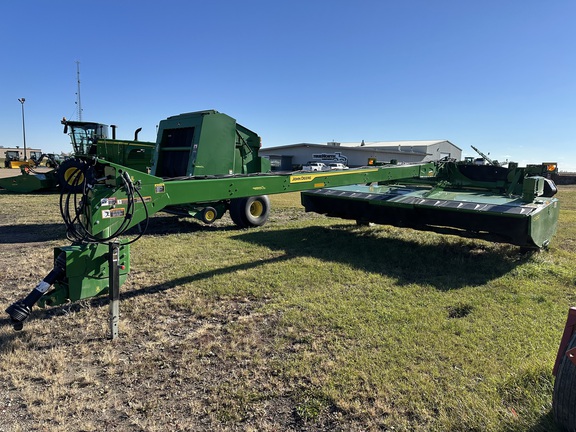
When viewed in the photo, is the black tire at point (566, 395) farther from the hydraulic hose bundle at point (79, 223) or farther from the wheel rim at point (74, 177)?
the wheel rim at point (74, 177)

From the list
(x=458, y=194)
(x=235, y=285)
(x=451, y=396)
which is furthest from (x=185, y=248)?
(x=451, y=396)

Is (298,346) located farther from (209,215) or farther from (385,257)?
(209,215)

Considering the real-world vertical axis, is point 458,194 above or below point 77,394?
above

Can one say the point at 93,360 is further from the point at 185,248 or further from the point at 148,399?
the point at 185,248

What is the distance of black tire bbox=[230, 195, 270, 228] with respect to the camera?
8211 mm

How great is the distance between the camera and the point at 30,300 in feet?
9.80

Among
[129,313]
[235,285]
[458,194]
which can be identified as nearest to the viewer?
[129,313]

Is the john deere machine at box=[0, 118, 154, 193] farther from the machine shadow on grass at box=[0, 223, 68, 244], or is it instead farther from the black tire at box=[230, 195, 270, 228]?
the black tire at box=[230, 195, 270, 228]

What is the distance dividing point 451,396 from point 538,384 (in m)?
0.57

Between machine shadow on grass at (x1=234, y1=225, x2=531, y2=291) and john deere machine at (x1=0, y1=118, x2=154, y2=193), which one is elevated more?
john deere machine at (x1=0, y1=118, x2=154, y2=193)

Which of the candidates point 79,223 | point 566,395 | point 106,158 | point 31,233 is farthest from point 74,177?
point 106,158

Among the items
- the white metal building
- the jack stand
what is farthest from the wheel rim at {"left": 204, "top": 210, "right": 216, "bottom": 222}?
the white metal building

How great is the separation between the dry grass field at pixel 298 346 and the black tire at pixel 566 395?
0.70ft

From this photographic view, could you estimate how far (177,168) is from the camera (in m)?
7.96
